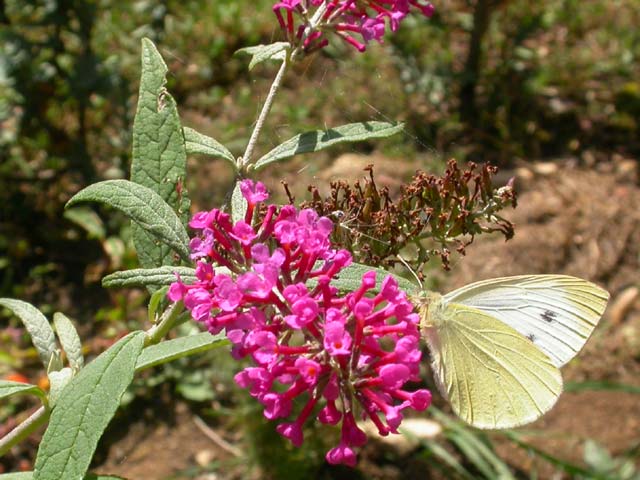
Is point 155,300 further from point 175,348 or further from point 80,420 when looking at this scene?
point 80,420

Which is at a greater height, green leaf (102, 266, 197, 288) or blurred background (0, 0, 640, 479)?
green leaf (102, 266, 197, 288)

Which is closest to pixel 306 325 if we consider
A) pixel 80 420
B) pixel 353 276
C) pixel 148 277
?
pixel 353 276

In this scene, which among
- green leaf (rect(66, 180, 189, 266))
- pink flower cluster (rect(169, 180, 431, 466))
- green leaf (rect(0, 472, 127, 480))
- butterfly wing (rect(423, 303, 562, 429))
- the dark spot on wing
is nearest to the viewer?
pink flower cluster (rect(169, 180, 431, 466))

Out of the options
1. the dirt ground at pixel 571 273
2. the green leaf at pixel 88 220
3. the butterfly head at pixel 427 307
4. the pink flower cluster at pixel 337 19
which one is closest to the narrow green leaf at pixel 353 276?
the butterfly head at pixel 427 307

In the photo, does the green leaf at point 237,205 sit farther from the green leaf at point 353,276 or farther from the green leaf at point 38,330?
the green leaf at point 38,330

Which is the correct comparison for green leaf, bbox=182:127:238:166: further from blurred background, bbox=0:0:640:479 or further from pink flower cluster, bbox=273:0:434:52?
blurred background, bbox=0:0:640:479

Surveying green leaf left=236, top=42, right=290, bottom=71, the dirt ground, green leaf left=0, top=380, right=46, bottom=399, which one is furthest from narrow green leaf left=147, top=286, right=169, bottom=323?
the dirt ground

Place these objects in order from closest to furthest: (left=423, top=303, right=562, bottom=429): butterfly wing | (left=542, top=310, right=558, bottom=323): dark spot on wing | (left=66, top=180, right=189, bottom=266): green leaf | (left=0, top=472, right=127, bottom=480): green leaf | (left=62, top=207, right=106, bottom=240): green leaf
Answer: (left=66, top=180, right=189, bottom=266): green leaf, (left=0, top=472, right=127, bottom=480): green leaf, (left=423, top=303, right=562, bottom=429): butterfly wing, (left=542, top=310, right=558, bottom=323): dark spot on wing, (left=62, top=207, right=106, bottom=240): green leaf

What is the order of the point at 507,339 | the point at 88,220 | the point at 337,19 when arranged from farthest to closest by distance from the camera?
the point at 88,220 < the point at 507,339 < the point at 337,19
